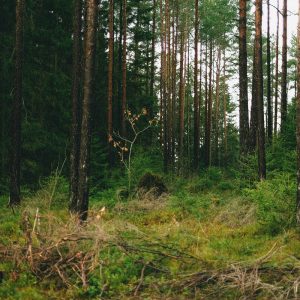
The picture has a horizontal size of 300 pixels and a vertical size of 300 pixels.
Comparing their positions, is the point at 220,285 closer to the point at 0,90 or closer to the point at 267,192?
the point at 267,192

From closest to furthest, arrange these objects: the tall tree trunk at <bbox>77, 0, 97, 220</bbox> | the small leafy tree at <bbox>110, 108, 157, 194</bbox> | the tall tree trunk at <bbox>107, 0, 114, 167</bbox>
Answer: the tall tree trunk at <bbox>77, 0, 97, 220</bbox>, the small leafy tree at <bbox>110, 108, 157, 194</bbox>, the tall tree trunk at <bbox>107, 0, 114, 167</bbox>

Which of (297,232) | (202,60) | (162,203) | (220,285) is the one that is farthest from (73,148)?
(202,60)

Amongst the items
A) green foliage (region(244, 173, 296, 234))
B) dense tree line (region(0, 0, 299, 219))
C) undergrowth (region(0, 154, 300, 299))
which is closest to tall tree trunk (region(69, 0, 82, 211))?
dense tree line (region(0, 0, 299, 219))

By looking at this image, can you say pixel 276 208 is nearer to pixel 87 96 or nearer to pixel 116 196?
pixel 87 96

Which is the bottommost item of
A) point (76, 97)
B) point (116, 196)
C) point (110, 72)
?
point (116, 196)

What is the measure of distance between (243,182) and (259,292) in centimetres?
884

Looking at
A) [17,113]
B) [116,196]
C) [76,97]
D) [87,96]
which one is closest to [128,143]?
[116,196]

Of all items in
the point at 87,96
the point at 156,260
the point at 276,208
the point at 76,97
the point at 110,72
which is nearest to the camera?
the point at 156,260

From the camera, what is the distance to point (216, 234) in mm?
8047

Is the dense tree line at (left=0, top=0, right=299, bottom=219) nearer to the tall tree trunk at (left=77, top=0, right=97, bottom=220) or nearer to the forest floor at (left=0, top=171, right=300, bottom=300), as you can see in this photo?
the tall tree trunk at (left=77, top=0, right=97, bottom=220)

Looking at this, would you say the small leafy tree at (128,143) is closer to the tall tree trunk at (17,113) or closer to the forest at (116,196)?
the forest at (116,196)

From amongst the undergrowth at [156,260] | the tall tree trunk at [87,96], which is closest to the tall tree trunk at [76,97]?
the tall tree trunk at [87,96]

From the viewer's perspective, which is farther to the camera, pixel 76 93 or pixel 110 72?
pixel 110 72

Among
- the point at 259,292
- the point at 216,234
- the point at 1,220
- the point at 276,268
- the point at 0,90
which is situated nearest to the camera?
the point at 259,292
